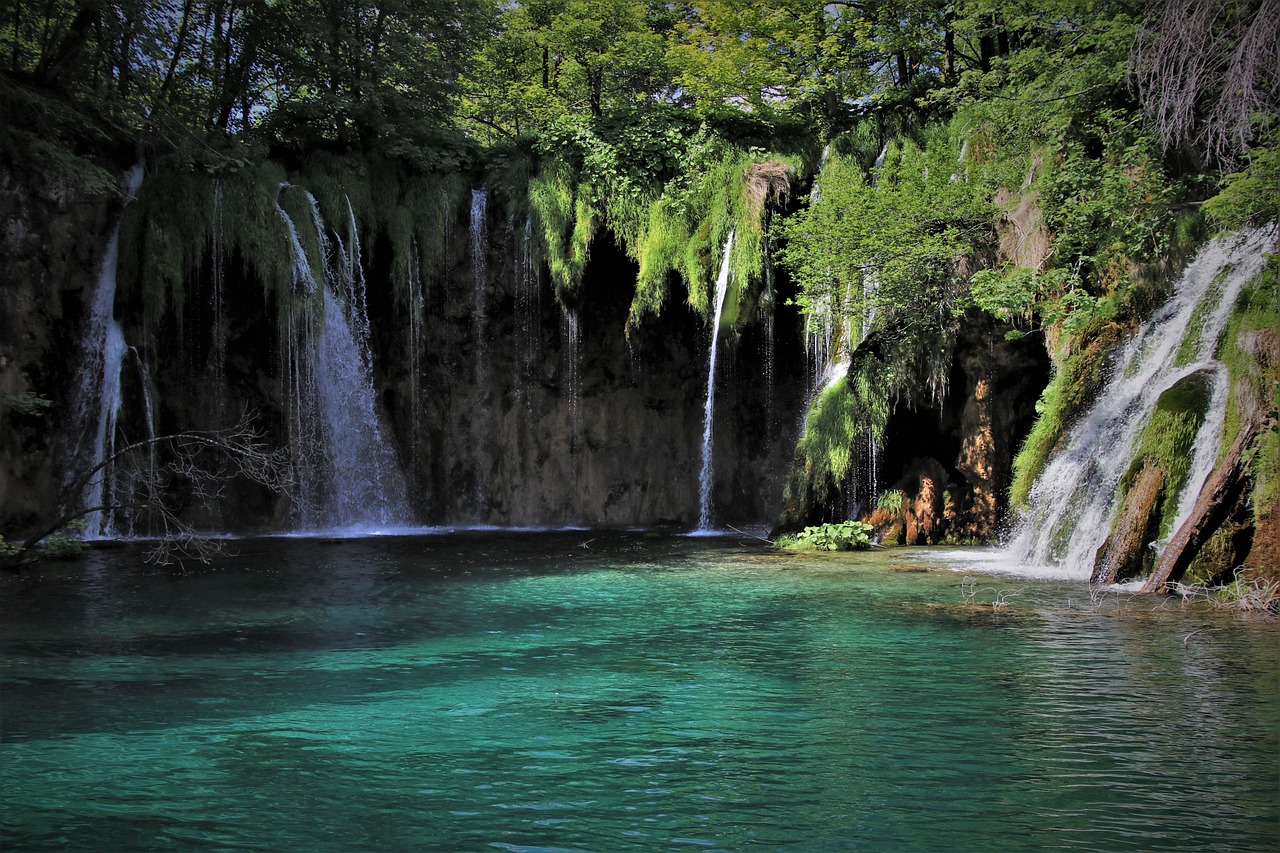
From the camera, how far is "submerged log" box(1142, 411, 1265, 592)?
9.72 meters

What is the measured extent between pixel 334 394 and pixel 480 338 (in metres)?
3.38

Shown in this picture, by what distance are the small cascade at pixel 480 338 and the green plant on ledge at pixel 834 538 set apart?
8369 mm

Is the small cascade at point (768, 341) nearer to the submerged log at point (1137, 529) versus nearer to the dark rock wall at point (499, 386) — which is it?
the dark rock wall at point (499, 386)

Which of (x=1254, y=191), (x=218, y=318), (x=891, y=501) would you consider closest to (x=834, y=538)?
(x=891, y=501)

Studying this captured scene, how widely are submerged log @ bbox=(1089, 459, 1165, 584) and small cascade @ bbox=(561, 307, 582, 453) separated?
12.9 metres

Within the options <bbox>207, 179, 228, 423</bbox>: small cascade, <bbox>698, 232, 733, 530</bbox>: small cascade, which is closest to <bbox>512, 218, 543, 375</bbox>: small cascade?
<bbox>698, 232, 733, 530</bbox>: small cascade

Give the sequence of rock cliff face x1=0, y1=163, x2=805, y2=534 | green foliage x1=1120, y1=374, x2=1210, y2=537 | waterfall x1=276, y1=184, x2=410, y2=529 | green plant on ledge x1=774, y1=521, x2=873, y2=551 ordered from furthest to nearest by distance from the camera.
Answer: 1. rock cliff face x1=0, y1=163, x2=805, y2=534
2. waterfall x1=276, y1=184, x2=410, y2=529
3. green plant on ledge x1=774, y1=521, x2=873, y2=551
4. green foliage x1=1120, y1=374, x2=1210, y2=537

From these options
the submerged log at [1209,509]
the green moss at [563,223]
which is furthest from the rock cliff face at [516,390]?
the submerged log at [1209,509]

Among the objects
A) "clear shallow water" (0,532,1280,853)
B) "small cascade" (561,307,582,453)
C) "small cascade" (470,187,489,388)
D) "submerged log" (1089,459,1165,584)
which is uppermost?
"small cascade" (470,187,489,388)

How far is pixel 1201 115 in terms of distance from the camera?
13.2 meters

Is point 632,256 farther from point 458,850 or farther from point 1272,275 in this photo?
point 458,850

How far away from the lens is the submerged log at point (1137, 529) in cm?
1062

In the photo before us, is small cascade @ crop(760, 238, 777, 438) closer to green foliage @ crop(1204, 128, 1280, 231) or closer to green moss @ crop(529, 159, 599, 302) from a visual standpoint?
green moss @ crop(529, 159, 599, 302)

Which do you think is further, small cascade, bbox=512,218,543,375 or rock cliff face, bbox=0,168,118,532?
small cascade, bbox=512,218,543,375
